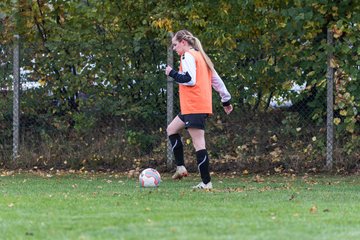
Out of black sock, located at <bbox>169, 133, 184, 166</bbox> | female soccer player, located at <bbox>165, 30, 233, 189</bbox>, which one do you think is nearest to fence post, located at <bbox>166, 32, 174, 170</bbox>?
black sock, located at <bbox>169, 133, 184, 166</bbox>

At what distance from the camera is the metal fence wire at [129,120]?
14.3 m

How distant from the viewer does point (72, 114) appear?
1539 cm

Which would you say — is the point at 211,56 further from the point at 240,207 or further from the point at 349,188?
the point at 240,207

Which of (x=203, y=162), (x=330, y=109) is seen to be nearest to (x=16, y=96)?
(x=330, y=109)

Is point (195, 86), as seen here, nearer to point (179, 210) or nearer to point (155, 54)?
point (179, 210)

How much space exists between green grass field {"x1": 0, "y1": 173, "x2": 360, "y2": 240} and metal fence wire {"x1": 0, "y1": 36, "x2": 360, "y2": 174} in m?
1.75

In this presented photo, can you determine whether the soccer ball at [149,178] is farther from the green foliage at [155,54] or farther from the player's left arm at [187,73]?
the green foliage at [155,54]

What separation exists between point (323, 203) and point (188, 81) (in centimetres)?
223

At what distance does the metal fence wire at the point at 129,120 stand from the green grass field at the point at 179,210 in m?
1.75

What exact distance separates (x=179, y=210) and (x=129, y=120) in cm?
667

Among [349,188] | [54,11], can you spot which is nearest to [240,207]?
[349,188]

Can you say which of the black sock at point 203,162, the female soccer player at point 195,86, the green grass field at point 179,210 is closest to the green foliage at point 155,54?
the green grass field at point 179,210

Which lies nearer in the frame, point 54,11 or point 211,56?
point 211,56

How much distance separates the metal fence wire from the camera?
1429 cm
